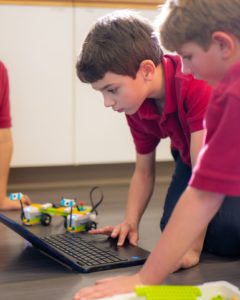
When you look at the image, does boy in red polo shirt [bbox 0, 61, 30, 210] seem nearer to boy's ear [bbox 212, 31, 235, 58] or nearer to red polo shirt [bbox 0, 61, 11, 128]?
red polo shirt [bbox 0, 61, 11, 128]

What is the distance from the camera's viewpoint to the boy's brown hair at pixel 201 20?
85 cm

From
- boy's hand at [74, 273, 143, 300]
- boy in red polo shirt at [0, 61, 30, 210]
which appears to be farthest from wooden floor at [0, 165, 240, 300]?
boy in red polo shirt at [0, 61, 30, 210]

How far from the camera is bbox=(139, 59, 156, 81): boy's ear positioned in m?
1.23

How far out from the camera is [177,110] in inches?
50.2

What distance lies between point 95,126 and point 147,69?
1.10 metres

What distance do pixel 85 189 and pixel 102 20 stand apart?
1.08 metres

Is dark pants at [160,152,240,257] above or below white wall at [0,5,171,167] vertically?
below

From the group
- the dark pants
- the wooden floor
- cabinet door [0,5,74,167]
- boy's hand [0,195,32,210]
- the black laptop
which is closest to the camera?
the wooden floor

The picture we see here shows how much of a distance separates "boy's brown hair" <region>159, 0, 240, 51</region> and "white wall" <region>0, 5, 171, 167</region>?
1.37 metres

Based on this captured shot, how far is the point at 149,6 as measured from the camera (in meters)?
2.32

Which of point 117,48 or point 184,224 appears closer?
point 184,224

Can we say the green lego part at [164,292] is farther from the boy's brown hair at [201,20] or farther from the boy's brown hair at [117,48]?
the boy's brown hair at [117,48]

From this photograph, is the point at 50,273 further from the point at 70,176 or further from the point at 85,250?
the point at 70,176

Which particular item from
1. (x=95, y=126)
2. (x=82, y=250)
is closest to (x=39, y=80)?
(x=95, y=126)
